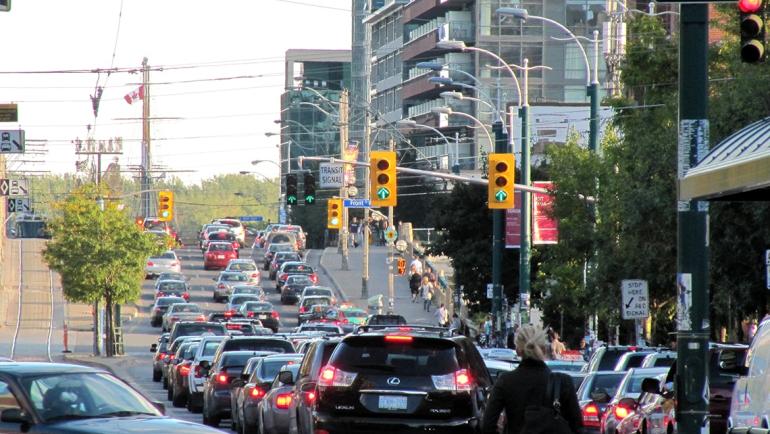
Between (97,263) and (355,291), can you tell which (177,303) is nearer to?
(97,263)

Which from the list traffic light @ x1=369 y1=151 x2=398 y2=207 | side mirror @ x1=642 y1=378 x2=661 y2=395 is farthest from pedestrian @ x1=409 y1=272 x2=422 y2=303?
side mirror @ x1=642 y1=378 x2=661 y2=395

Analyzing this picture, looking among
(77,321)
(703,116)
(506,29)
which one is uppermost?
(506,29)

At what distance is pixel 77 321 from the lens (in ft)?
253

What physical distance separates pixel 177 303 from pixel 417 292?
19.4 metres

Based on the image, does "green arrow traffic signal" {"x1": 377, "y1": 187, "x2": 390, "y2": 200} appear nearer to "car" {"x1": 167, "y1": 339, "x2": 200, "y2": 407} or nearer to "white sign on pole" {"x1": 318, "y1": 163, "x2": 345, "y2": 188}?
"car" {"x1": 167, "y1": 339, "x2": 200, "y2": 407}

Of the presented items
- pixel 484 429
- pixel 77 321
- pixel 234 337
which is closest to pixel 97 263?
pixel 77 321

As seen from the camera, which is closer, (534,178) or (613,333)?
(613,333)

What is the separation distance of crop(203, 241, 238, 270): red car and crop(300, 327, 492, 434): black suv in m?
78.7

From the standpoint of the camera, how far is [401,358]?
16.1 m

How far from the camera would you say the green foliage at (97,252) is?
2436 inches

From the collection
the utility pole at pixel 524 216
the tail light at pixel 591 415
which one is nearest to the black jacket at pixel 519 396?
the tail light at pixel 591 415

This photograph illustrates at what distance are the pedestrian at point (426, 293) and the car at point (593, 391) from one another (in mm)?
53257

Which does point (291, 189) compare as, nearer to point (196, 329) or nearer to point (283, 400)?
point (196, 329)

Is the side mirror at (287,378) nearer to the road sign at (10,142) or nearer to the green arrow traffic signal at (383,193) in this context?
the green arrow traffic signal at (383,193)
